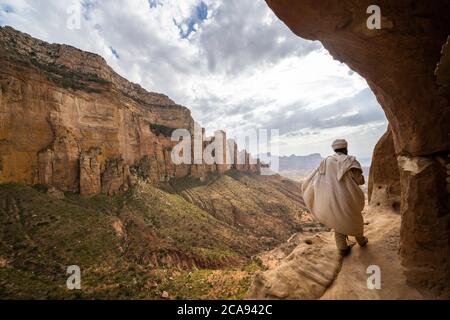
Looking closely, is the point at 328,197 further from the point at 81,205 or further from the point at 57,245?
the point at 81,205

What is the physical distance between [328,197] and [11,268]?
26.2 m

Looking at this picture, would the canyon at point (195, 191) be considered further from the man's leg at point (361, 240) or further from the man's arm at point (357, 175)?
the man's arm at point (357, 175)

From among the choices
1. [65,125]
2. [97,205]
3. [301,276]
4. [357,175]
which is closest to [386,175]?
[357,175]

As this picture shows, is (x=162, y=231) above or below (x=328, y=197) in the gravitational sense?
below

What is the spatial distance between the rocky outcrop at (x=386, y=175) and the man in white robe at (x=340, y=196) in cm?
370

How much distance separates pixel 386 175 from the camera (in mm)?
8398

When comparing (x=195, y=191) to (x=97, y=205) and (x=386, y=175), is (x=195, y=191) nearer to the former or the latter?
(x=97, y=205)

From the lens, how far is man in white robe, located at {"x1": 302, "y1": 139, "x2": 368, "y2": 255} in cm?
488

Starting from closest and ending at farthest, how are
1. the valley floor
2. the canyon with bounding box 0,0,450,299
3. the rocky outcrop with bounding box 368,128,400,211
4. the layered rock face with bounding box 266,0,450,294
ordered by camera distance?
the layered rock face with bounding box 266,0,450,294, the canyon with bounding box 0,0,450,299, the rocky outcrop with bounding box 368,128,400,211, the valley floor

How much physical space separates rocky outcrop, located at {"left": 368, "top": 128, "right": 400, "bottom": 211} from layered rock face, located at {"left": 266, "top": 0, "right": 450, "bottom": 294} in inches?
158

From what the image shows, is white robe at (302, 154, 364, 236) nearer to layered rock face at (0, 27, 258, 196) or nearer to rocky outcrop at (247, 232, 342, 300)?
rocky outcrop at (247, 232, 342, 300)

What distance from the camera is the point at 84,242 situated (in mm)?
26062

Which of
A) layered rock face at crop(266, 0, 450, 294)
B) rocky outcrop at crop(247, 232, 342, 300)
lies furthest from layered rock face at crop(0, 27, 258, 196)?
layered rock face at crop(266, 0, 450, 294)
